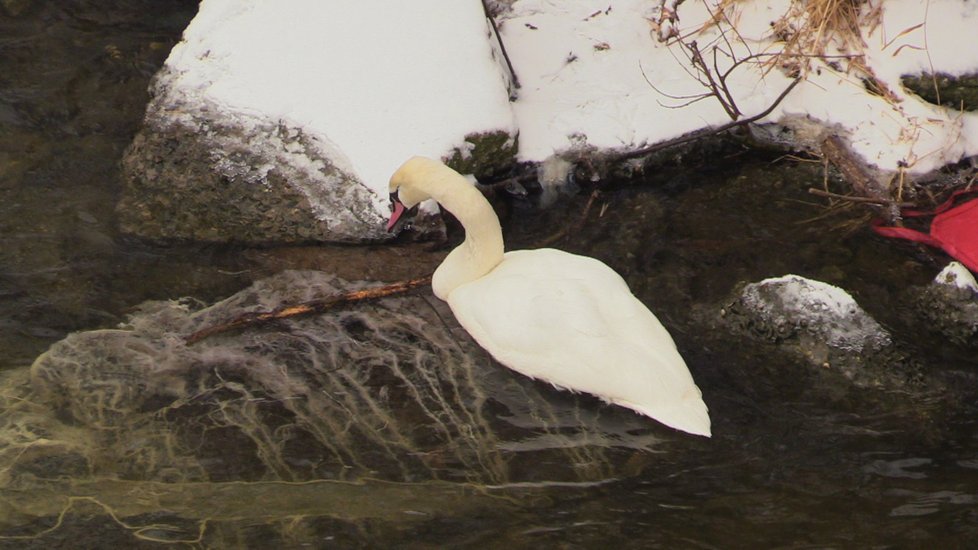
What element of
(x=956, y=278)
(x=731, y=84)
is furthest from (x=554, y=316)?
(x=731, y=84)

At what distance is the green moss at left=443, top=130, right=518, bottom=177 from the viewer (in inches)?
229

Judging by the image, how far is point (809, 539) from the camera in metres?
3.76

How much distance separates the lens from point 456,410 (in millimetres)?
4574

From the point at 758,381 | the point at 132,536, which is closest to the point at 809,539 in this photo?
the point at 758,381

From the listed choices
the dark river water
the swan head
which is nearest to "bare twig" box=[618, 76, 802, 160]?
the dark river water

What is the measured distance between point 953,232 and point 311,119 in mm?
3474

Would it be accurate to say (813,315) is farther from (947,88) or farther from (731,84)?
(947,88)

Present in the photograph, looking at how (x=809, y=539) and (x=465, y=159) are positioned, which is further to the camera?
(x=465, y=159)

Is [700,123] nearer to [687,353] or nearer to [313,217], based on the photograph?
[687,353]

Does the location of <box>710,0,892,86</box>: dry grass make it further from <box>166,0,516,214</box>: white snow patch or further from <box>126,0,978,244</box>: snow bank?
<box>166,0,516,214</box>: white snow patch

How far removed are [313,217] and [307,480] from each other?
192 cm

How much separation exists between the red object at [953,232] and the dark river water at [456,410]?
8 cm

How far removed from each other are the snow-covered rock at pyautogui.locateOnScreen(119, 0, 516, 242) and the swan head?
34 centimetres

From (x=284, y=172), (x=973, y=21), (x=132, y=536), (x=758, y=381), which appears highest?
(x=973, y=21)
